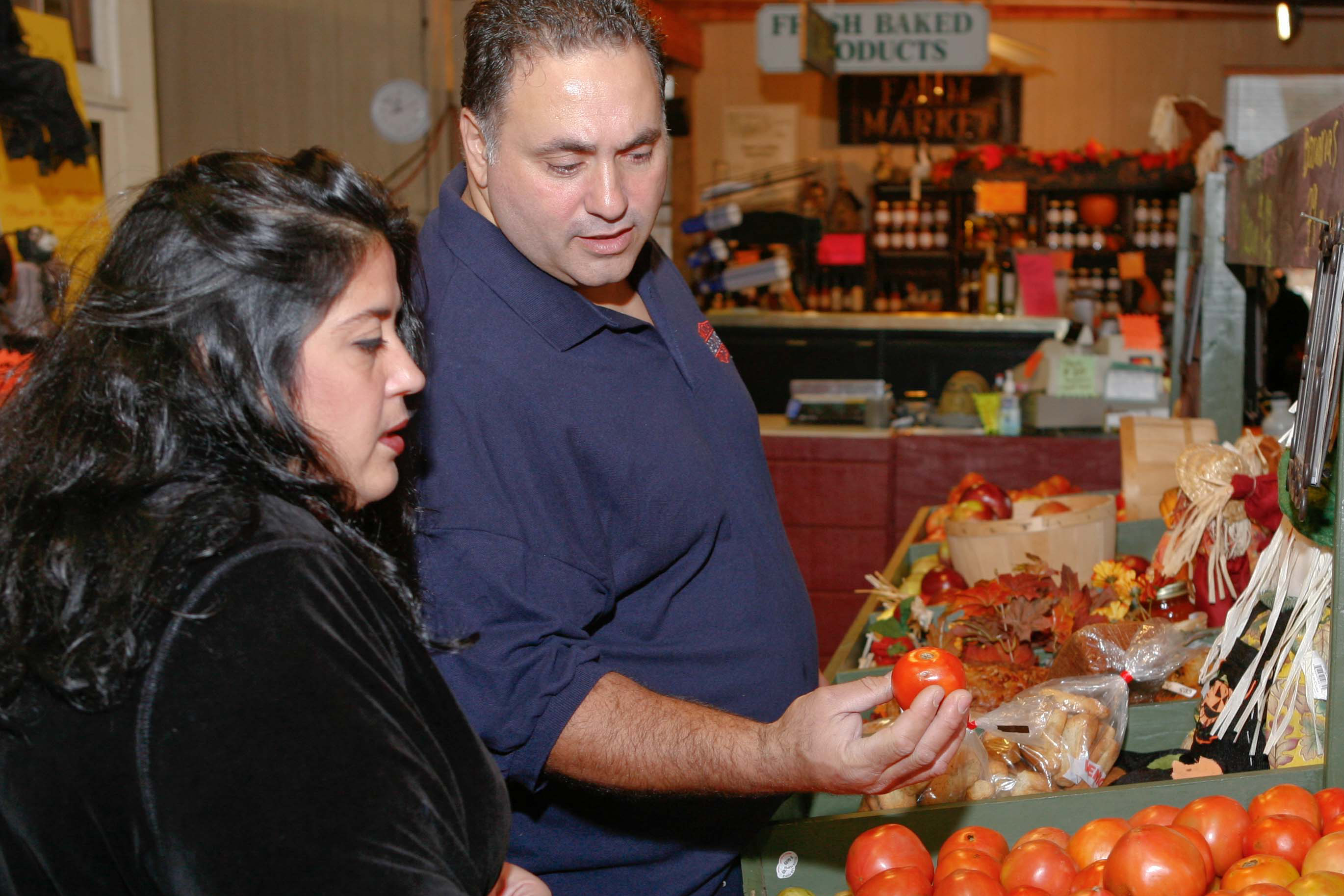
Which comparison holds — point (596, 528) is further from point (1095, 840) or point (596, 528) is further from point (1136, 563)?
point (1136, 563)

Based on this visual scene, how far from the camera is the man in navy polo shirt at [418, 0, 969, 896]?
1.25 meters

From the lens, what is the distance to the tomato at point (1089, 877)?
48.8 inches

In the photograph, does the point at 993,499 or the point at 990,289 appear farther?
the point at 990,289

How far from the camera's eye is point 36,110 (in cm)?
279

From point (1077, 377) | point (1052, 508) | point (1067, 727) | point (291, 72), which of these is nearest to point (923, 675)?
point (1067, 727)

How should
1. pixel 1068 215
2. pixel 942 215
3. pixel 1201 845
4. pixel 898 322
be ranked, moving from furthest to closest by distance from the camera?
pixel 942 215 → pixel 1068 215 → pixel 898 322 → pixel 1201 845

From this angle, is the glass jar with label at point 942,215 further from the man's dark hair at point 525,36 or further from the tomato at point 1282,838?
the tomato at point 1282,838

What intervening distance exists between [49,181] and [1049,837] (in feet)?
9.30

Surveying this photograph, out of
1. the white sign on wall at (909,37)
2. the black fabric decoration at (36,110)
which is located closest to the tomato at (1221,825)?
the black fabric decoration at (36,110)

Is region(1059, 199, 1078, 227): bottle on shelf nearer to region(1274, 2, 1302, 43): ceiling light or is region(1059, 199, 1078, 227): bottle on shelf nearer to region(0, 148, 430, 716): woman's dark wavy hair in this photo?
region(1274, 2, 1302, 43): ceiling light

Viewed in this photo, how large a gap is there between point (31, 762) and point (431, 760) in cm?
27

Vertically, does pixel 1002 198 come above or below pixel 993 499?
above

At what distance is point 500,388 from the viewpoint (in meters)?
1.34

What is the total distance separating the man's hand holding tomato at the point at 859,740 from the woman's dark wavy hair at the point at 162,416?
499 millimetres
